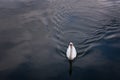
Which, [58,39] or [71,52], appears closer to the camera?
[71,52]

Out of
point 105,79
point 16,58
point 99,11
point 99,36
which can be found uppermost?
point 99,11

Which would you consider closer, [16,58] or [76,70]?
[76,70]

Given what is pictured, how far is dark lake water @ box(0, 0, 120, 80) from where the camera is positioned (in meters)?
14.8

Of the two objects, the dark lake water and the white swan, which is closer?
the dark lake water

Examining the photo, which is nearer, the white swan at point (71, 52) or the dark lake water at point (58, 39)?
the dark lake water at point (58, 39)

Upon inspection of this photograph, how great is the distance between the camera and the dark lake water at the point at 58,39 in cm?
1477

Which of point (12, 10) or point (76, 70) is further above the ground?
point (12, 10)

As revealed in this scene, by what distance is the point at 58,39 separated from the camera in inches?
704

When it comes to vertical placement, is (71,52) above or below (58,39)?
below

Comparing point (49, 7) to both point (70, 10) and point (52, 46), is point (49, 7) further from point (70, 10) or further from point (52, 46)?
point (52, 46)

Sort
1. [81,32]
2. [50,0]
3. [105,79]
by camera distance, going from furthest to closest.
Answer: [50,0] < [81,32] < [105,79]

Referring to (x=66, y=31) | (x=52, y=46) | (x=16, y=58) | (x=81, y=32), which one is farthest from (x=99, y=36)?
(x=16, y=58)

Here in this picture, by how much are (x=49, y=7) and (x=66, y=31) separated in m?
5.75

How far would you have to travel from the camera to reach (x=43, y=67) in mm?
15164
